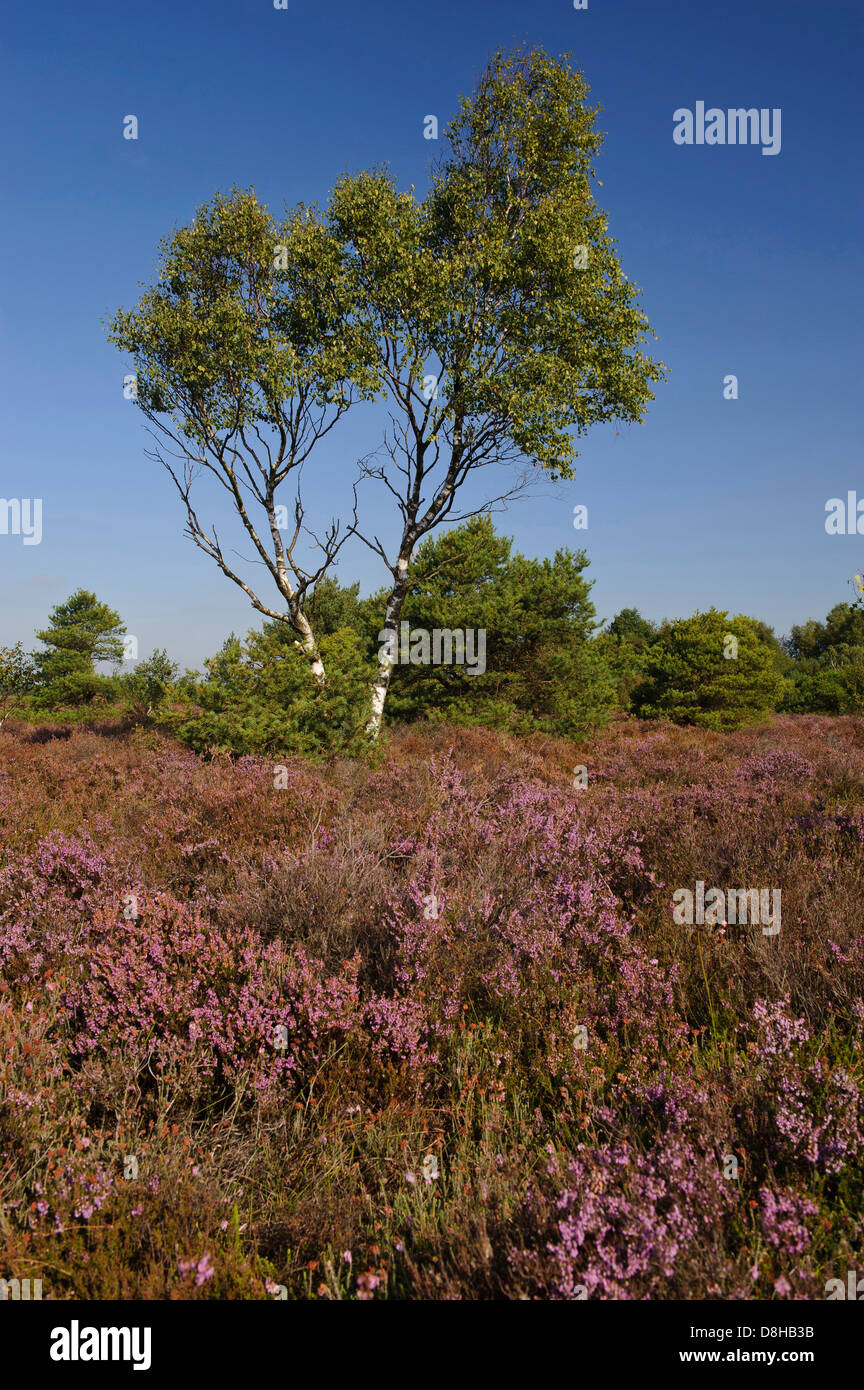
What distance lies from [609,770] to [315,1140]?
7.57 m

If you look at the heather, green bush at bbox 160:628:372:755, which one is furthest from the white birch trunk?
the heather

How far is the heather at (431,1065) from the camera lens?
187cm

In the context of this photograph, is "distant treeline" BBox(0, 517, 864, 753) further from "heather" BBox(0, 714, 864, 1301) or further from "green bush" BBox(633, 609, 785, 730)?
"heather" BBox(0, 714, 864, 1301)

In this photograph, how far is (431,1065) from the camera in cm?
294

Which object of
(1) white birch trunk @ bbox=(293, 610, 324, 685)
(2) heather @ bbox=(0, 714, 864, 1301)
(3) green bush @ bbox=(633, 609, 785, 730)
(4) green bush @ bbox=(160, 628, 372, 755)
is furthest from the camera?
(3) green bush @ bbox=(633, 609, 785, 730)

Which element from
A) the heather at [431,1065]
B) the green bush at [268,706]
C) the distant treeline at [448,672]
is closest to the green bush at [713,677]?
the distant treeline at [448,672]

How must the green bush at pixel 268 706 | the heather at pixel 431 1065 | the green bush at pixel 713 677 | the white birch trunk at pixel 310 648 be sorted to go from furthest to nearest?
1. the green bush at pixel 713 677
2. the white birch trunk at pixel 310 648
3. the green bush at pixel 268 706
4. the heather at pixel 431 1065

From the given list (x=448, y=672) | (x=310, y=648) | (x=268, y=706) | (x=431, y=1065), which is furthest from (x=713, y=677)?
(x=431, y=1065)

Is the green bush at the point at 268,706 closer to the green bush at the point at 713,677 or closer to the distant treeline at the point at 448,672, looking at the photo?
the distant treeline at the point at 448,672

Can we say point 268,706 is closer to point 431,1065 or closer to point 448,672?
point 448,672

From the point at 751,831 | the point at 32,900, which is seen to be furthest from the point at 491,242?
the point at 32,900

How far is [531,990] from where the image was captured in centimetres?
323

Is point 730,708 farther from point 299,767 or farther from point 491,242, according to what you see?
point 299,767

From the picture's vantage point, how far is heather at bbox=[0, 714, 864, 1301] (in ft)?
6.13
